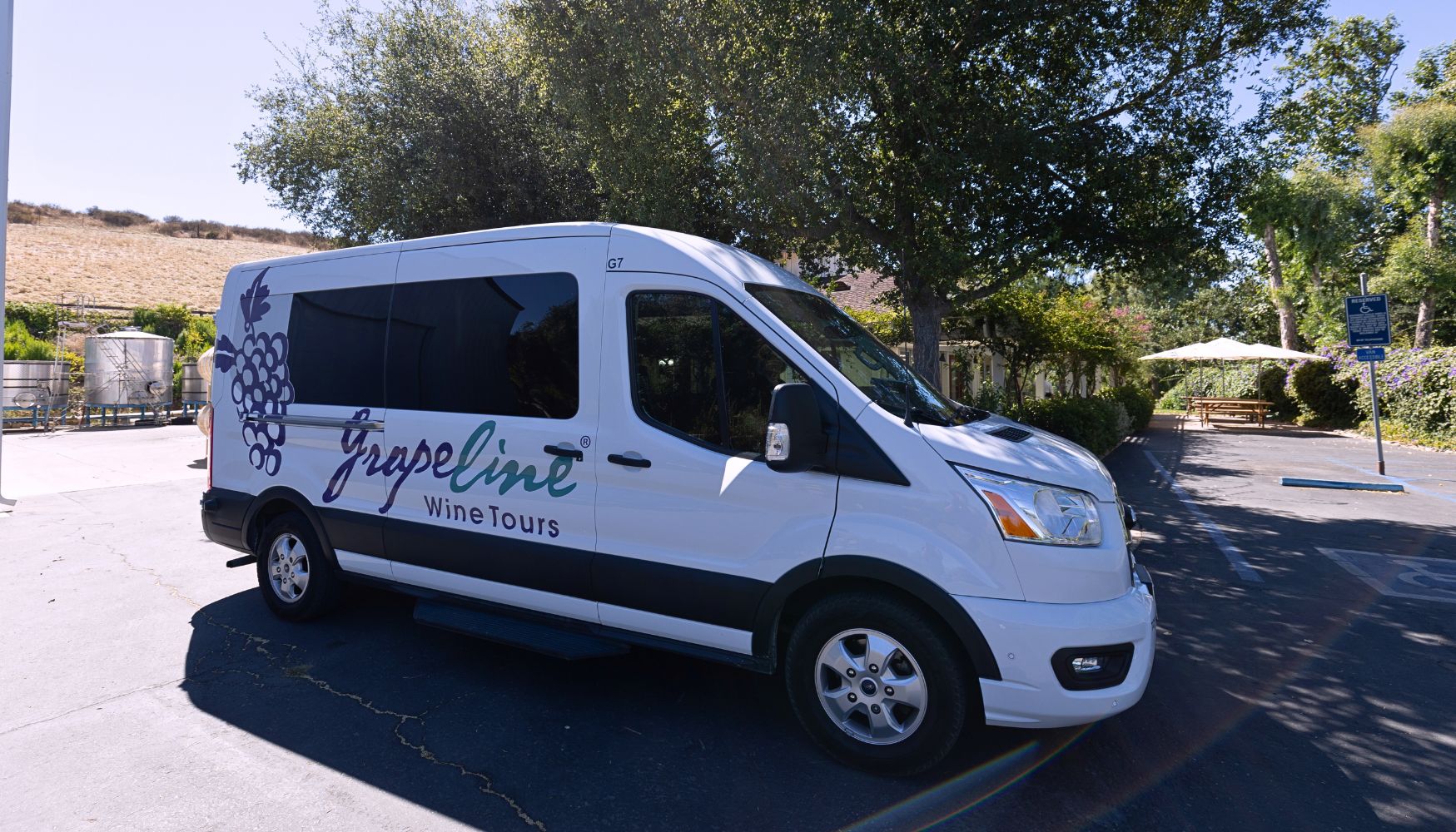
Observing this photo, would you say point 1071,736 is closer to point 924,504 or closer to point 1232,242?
point 924,504

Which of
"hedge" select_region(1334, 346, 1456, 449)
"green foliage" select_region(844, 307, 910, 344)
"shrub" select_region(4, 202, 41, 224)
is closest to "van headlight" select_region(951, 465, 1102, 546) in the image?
"green foliage" select_region(844, 307, 910, 344)

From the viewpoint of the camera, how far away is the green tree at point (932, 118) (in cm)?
834

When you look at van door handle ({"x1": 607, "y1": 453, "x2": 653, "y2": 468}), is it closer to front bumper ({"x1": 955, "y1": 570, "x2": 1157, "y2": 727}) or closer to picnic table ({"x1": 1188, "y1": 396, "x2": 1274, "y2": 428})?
front bumper ({"x1": 955, "y1": 570, "x2": 1157, "y2": 727})

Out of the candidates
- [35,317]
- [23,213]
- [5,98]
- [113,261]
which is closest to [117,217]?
[23,213]

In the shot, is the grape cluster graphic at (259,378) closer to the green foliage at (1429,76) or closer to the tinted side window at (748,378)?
the tinted side window at (748,378)

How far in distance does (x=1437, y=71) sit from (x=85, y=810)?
3829cm

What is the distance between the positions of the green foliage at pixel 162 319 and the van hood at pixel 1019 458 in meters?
32.6

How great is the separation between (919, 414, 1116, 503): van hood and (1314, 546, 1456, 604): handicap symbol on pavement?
4.69 m

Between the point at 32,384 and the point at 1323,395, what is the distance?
121 feet

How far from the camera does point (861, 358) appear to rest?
4070mm

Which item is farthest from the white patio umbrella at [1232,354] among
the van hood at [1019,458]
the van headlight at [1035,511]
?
the van headlight at [1035,511]

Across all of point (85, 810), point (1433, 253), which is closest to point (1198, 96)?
point (85, 810)

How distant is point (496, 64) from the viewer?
13141mm

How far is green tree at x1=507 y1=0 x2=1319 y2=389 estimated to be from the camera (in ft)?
27.4
